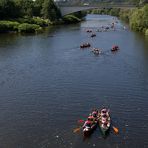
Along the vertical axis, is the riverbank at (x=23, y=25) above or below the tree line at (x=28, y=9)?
below

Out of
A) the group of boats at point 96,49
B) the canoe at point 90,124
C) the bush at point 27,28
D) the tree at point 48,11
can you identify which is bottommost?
the canoe at point 90,124

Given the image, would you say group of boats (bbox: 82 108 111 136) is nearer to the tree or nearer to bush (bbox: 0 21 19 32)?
bush (bbox: 0 21 19 32)

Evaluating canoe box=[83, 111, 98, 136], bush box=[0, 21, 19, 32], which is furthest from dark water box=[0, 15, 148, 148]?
bush box=[0, 21, 19, 32]

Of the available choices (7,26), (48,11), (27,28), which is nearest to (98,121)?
(27,28)

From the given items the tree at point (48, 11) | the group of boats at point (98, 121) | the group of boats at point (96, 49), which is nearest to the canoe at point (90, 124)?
the group of boats at point (98, 121)

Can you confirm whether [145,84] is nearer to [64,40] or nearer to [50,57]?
[50,57]

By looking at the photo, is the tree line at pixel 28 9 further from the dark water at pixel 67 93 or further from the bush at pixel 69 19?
the dark water at pixel 67 93

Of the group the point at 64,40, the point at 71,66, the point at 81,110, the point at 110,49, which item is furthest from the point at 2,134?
the point at 64,40

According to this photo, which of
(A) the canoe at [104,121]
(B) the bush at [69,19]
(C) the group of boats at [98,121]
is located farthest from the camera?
(B) the bush at [69,19]
